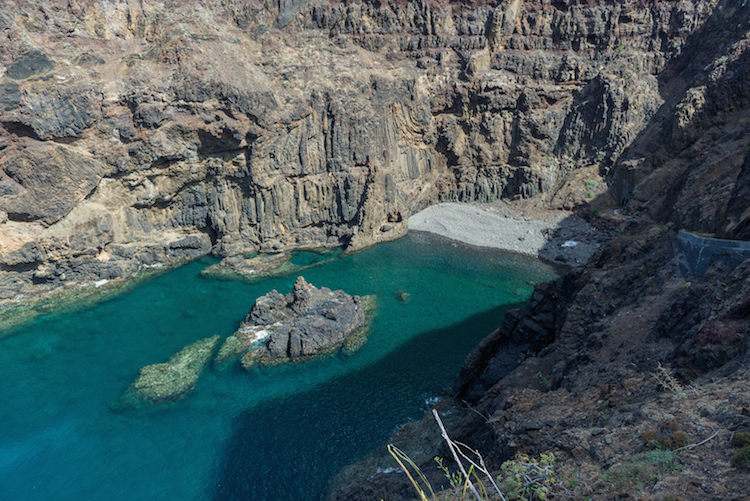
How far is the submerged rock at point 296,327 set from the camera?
29.8 metres

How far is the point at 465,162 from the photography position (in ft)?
183

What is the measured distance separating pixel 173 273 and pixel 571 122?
163 feet

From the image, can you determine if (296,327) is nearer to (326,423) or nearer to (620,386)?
(326,423)

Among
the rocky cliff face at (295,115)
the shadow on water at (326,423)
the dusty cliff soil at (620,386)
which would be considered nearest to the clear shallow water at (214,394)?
the shadow on water at (326,423)

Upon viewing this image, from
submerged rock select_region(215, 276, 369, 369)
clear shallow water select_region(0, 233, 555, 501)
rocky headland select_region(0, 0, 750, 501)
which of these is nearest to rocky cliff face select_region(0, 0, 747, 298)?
rocky headland select_region(0, 0, 750, 501)

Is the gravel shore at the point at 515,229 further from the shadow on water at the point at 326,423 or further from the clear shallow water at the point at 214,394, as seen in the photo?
the shadow on water at the point at 326,423

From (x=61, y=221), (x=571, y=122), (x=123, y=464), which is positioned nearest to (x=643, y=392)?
(x=123, y=464)

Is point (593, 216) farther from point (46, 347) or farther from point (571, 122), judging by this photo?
point (46, 347)

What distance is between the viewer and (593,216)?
161 ft

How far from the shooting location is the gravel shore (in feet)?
149

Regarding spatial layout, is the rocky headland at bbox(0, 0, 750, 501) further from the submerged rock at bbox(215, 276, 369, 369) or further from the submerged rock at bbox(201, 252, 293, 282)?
the submerged rock at bbox(215, 276, 369, 369)

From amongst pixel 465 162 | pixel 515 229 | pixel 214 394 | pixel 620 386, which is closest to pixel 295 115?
pixel 465 162

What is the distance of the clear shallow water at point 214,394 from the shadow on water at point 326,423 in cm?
7

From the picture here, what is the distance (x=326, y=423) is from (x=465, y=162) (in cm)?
4114
